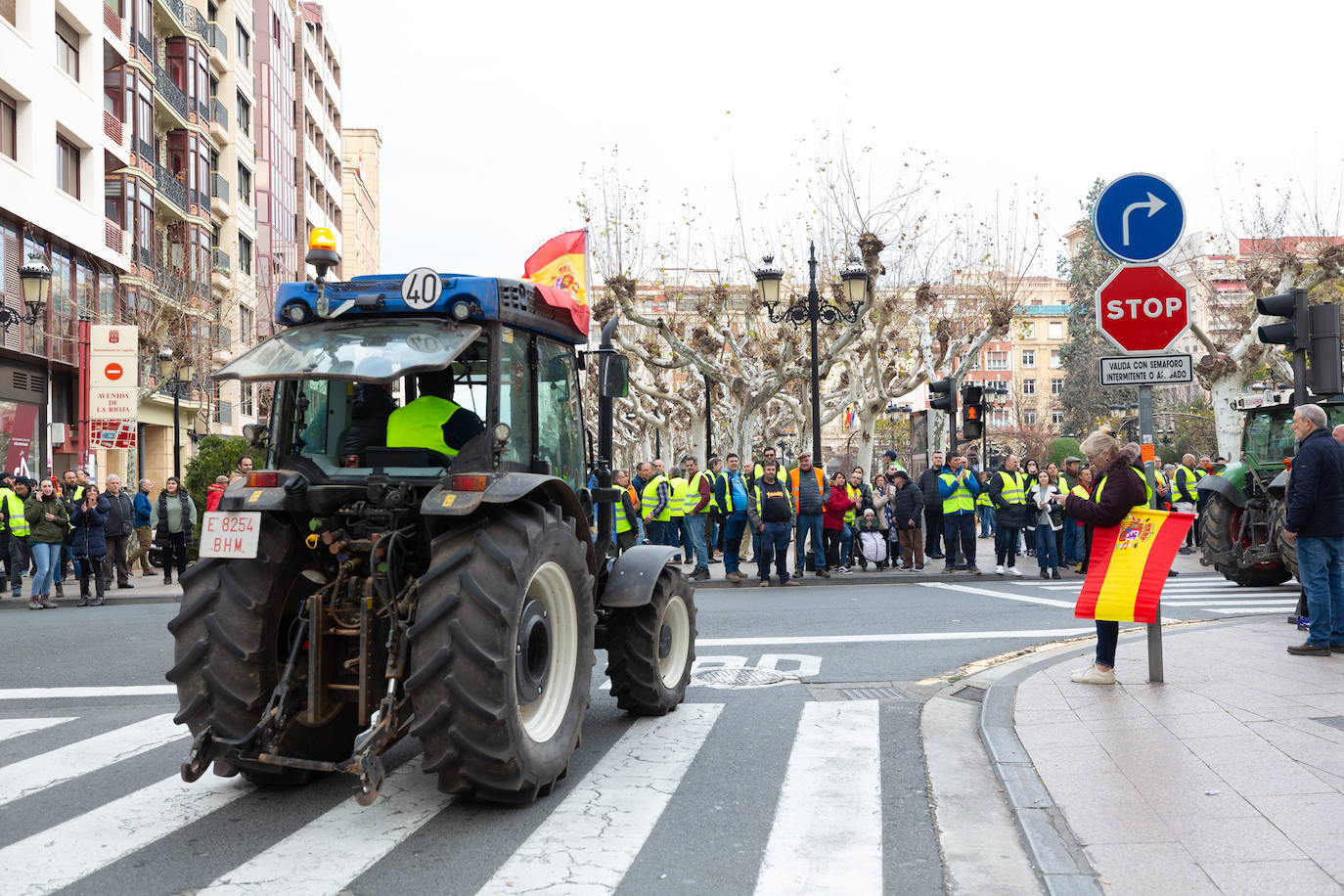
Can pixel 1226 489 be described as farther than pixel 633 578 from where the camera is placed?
Yes

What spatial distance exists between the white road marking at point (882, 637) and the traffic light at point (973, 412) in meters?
7.85

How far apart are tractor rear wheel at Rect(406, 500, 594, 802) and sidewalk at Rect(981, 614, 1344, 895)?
219 cm

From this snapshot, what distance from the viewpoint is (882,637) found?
35.5ft

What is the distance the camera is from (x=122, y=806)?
5.35 m

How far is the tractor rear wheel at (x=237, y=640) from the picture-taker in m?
5.11

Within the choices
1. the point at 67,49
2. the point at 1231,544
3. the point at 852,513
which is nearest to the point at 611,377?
the point at 1231,544

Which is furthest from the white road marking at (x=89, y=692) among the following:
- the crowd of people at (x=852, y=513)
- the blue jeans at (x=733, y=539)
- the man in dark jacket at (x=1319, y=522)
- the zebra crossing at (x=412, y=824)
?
the blue jeans at (x=733, y=539)

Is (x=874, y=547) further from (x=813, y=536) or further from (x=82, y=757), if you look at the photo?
(x=82, y=757)

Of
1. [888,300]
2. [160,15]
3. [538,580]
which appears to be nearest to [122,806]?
[538,580]

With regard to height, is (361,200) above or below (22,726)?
above

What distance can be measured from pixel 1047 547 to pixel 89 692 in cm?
1329

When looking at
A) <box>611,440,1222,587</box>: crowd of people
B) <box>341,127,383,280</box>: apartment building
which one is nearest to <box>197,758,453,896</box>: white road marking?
<box>611,440,1222,587</box>: crowd of people

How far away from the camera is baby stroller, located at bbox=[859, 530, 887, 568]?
18.4 meters

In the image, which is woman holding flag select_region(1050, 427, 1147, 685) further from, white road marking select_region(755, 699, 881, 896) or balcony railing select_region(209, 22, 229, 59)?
balcony railing select_region(209, 22, 229, 59)
